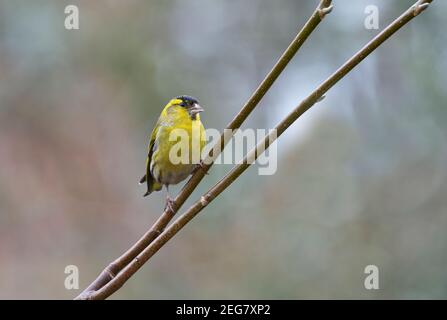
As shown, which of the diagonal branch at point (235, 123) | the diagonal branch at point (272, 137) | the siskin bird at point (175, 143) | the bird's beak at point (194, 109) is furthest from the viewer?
the bird's beak at point (194, 109)

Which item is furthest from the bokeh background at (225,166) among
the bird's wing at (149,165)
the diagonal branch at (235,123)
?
the diagonal branch at (235,123)

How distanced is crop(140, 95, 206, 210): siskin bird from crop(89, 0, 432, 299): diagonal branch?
2.00 metres

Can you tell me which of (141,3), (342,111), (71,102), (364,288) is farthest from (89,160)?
(364,288)

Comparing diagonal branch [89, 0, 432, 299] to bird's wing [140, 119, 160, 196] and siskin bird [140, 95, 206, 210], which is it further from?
bird's wing [140, 119, 160, 196]

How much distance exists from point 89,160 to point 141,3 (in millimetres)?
2878

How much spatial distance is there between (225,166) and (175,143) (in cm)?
371

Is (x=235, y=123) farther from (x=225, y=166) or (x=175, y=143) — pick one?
(x=225, y=166)

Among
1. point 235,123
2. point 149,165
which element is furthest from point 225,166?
point 235,123

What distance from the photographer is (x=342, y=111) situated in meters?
9.61

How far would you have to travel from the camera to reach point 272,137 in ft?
7.50

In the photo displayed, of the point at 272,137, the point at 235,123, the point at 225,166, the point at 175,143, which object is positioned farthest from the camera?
the point at 225,166

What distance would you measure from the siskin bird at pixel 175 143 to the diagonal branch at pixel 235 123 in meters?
1.87

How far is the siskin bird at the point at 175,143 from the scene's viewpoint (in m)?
4.48

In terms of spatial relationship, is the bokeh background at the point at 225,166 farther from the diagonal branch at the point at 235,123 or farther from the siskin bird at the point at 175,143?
the diagonal branch at the point at 235,123
